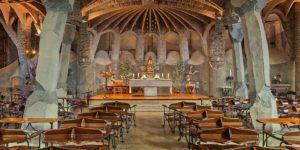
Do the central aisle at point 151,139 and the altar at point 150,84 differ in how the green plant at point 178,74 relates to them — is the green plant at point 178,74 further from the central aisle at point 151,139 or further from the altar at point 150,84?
the central aisle at point 151,139

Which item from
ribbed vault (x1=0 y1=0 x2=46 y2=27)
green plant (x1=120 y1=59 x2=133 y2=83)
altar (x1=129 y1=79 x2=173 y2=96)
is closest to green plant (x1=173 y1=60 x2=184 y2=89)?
green plant (x1=120 y1=59 x2=133 y2=83)

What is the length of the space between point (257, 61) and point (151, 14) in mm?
14802

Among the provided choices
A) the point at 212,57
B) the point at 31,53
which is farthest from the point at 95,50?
the point at 212,57

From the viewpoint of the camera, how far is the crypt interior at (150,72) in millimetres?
6613

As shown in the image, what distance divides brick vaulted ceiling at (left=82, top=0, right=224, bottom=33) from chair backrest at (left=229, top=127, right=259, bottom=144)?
13.0 meters

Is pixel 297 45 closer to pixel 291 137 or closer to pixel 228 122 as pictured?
pixel 228 122

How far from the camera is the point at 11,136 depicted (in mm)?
4488

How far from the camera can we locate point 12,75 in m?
19.5

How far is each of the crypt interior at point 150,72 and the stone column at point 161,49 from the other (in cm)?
8

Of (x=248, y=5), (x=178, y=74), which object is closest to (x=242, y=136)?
(x=248, y=5)

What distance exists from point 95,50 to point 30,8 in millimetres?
5289

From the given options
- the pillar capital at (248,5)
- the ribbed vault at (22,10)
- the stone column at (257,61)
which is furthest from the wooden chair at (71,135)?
the ribbed vault at (22,10)

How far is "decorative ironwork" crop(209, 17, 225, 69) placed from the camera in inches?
694

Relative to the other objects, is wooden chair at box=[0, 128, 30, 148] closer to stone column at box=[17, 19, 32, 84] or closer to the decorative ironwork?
the decorative ironwork
